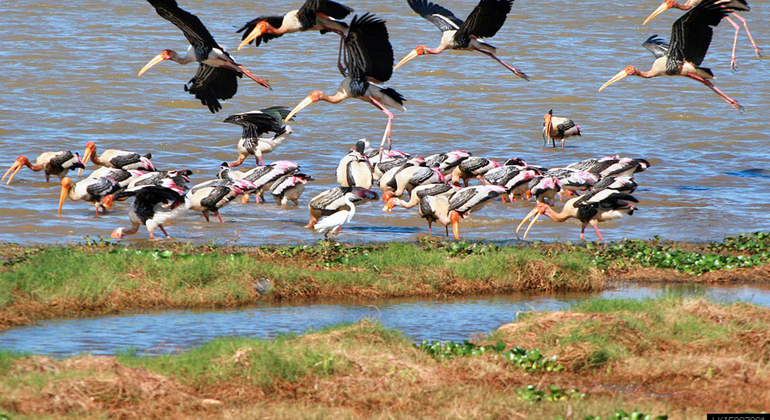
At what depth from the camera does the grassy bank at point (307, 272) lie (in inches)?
333

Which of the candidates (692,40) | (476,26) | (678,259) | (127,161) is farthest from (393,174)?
(678,259)

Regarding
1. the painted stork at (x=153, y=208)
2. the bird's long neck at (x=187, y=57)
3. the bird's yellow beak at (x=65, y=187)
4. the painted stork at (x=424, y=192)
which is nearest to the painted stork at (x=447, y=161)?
the painted stork at (x=424, y=192)

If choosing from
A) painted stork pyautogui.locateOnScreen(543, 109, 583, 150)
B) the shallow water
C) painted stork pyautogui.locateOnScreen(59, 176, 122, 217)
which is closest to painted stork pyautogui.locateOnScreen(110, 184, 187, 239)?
painted stork pyautogui.locateOnScreen(59, 176, 122, 217)

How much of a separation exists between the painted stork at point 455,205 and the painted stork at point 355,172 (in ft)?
7.93

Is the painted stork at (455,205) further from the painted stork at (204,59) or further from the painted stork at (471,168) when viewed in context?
the painted stork at (204,59)

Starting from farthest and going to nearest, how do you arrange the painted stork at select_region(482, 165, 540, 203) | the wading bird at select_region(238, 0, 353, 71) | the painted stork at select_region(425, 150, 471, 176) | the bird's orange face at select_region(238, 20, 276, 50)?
the painted stork at select_region(425, 150, 471, 176) → the bird's orange face at select_region(238, 20, 276, 50) → the painted stork at select_region(482, 165, 540, 203) → the wading bird at select_region(238, 0, 353, 71)

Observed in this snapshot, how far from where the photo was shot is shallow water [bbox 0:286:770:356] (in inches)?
291

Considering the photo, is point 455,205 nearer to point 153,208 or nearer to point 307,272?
point 153,208

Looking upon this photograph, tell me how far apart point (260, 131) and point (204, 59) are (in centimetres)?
286

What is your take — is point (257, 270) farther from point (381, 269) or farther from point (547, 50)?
point (547, 50)

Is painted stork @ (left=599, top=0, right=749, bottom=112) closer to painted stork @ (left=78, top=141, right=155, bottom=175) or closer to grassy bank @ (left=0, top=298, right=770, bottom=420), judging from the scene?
painted stork @ (left=78, top=141, right=155, bottom=175)

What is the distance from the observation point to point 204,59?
15133 mm

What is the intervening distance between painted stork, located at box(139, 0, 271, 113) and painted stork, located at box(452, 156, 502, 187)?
3277 mm

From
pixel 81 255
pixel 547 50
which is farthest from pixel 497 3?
pixel 547 50
